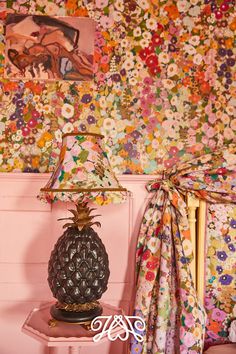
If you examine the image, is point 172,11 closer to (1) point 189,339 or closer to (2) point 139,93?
(2) point 139,93

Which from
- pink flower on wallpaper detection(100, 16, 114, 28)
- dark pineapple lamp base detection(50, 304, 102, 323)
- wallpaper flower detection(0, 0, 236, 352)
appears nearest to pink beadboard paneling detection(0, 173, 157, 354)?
wallpaper flower detection(0, 0, 236, 352)

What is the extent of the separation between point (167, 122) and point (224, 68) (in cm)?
42

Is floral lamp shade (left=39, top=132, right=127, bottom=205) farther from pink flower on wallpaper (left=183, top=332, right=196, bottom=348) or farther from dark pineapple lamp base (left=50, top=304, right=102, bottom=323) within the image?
pink flower on wallpaper (left=183, top=332, right=196, bottom=348)

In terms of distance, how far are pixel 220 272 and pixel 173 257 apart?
0.92 feet

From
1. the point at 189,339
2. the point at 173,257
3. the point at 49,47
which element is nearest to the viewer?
the point at 189,339

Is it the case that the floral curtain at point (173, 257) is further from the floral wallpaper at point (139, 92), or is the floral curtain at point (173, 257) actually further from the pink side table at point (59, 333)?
the pink side table at point (59, 333)

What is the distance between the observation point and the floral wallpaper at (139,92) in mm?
2219

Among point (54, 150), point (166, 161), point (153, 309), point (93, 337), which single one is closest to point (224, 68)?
point (166, 161)

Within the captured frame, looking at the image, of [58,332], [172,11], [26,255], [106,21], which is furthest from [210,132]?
→ [58,332]

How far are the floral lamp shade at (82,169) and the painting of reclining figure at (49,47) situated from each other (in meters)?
0.61

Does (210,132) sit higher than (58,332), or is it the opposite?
(210,132)

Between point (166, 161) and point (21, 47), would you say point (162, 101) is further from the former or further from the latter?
point (21, 47)

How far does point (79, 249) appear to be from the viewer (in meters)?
1.73

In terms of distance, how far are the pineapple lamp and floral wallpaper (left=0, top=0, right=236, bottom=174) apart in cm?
49
